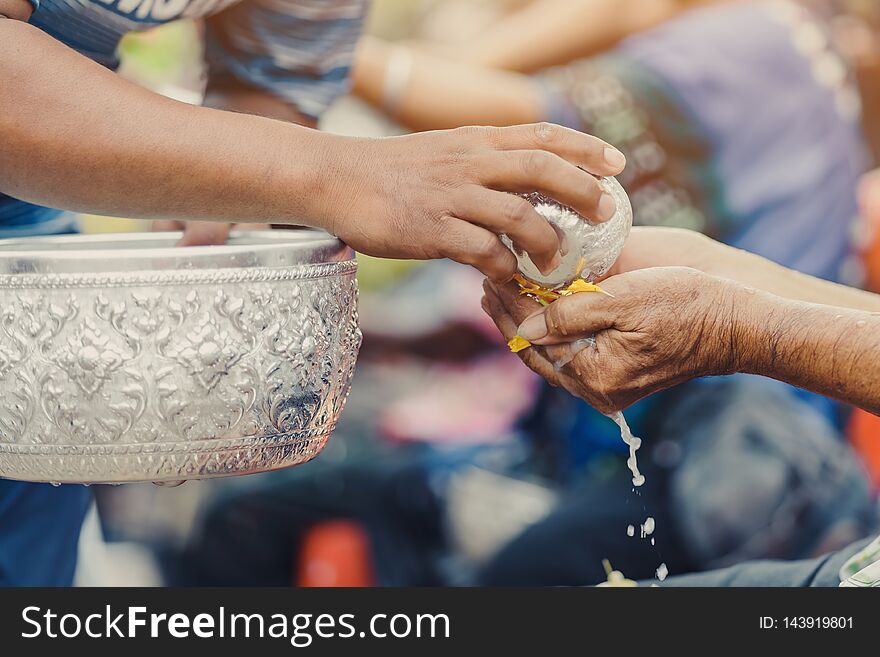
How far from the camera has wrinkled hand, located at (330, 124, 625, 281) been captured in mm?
893

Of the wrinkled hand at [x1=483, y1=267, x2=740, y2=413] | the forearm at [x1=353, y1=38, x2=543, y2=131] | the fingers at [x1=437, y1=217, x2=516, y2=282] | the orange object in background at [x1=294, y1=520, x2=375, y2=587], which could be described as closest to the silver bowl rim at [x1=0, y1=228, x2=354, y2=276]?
the fingers at [x1=437, y1=217, x2=516, y2=282]

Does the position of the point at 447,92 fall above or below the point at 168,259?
below

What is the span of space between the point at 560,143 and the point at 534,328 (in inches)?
8.0

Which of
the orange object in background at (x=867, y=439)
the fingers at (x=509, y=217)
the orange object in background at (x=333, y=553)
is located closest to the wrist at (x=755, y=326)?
the fingers at (x=509, y=217)

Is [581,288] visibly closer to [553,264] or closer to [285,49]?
[553,264]

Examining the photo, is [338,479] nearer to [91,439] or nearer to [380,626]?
[380,626]

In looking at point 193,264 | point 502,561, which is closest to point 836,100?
point 502,561

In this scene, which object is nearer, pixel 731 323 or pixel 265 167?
pixel 265 167

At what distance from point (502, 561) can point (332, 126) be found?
1036 mm

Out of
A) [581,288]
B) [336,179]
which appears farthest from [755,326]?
[336,179]

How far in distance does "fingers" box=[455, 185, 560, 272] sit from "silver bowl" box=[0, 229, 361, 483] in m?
0.15

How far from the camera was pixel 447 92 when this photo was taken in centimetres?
226

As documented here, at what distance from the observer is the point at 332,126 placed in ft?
7.55

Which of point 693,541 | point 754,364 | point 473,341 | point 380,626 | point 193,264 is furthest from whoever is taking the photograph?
point 473,341
